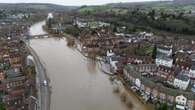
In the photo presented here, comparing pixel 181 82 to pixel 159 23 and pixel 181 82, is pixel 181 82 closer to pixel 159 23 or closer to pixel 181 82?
pixel 181 82

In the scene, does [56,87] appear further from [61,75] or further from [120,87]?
[120,87]

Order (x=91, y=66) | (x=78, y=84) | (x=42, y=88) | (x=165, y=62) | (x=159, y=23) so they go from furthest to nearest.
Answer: (x=159, y=23)
(x=91, y=66)
(x=165, y=62)
(x=78, y=84)
(x=42, y=88)

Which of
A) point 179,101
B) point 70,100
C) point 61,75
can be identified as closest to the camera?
point 179,101

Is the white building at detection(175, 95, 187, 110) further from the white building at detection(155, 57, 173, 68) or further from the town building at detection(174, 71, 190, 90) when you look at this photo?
the white building at detection(155, 57, 173, 68)

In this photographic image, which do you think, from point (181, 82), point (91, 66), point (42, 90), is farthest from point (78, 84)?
point (181, 82)

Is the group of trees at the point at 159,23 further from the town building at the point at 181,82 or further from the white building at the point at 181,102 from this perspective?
the white building at the point at 181,102

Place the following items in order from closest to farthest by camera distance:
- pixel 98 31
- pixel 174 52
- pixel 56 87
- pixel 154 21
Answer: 1. pixel 56 87
2. pixel 174 52
3. pixel 98 31
4. pixel 154 21

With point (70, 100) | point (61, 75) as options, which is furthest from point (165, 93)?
point (61, 75)

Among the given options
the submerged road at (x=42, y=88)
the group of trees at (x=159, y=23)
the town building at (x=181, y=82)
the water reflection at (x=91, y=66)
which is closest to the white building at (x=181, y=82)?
the town building at (x=181, y=82)
